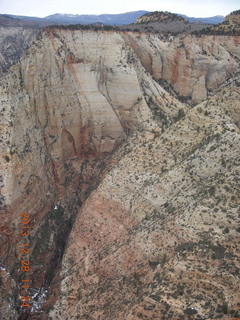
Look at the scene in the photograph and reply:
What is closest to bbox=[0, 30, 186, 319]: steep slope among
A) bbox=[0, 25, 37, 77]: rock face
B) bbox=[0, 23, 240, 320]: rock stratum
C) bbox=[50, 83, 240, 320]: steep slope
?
bbox=[0, 23, 240, 320]: rock stratum

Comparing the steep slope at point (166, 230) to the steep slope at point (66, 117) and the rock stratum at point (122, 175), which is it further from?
the steep slope at point (66, 117)

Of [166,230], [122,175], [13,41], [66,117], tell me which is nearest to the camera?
[166,230]

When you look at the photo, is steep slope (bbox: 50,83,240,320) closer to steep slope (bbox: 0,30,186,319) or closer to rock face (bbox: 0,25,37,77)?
steep slope (bbox: 0,30,186,319)

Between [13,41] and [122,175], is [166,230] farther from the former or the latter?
[13,41]

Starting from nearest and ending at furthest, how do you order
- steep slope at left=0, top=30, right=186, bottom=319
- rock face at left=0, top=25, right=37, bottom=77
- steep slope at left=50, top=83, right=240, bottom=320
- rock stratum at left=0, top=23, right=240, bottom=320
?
steep slope at left=50, top=83, right=240, bottom=320 < rock stratum at left=0, top=23, right=240, bottom=320 < steep slope at left=0, top=30, right=186, bottom=319 < rock face at left=0, top=25, right=37, bottom=77

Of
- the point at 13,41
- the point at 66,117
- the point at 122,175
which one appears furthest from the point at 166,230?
the point at 13,41

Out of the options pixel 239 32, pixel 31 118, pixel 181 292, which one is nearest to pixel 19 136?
pixel 31 118

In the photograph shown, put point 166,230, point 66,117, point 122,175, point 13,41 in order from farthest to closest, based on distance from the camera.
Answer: point 13,41 → point 66,117 → point 122,175 → point 166,230

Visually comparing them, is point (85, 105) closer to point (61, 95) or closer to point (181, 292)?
point (61, 95)
